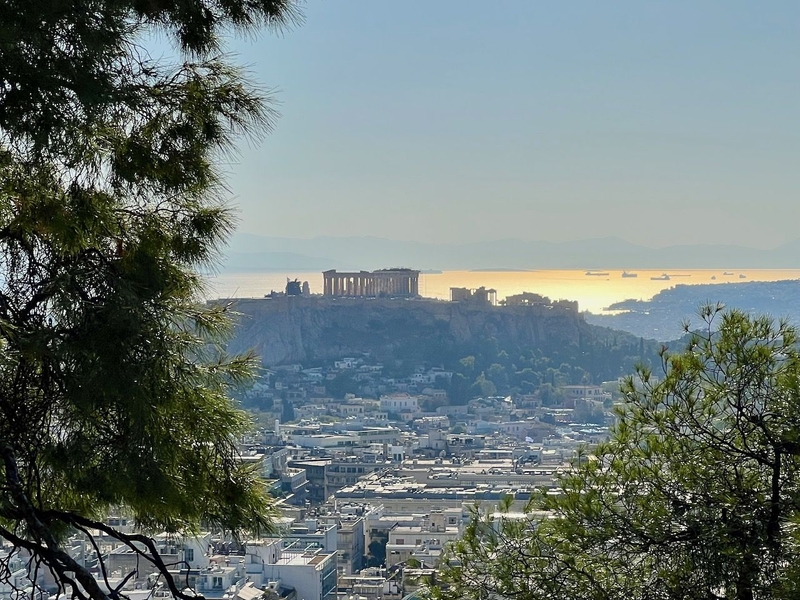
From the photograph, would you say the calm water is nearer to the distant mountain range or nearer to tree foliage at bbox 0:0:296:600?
the distant mountain range

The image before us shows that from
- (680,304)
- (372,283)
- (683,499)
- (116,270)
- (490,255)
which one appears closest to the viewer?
(116,270)

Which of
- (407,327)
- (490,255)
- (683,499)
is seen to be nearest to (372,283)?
(407,327)

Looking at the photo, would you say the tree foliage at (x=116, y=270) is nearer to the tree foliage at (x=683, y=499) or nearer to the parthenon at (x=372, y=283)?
the tree foliage at (x=683, y=499)

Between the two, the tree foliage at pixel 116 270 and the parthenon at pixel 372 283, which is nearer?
the tree foliage at pixel 116 270

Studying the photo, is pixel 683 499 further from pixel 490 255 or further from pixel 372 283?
pixel 490 255

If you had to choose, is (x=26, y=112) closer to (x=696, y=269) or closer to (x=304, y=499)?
(x=304, y=499)

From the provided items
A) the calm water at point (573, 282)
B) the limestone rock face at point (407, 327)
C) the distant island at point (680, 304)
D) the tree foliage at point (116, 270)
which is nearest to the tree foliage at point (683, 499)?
the tree foliage at point (116, 270)
